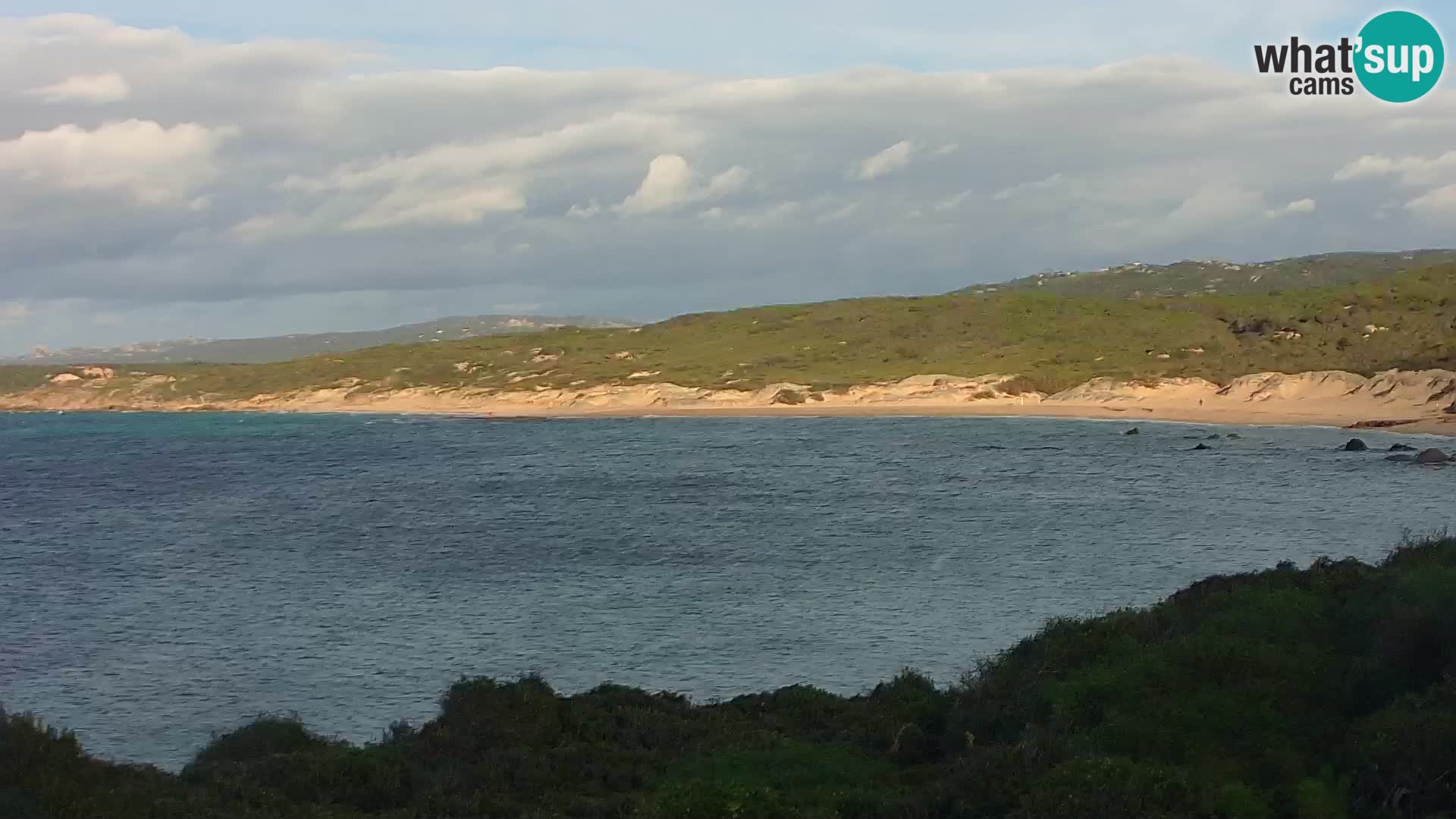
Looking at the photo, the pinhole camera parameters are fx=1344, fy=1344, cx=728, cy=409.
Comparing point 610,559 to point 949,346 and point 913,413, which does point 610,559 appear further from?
point 949,346

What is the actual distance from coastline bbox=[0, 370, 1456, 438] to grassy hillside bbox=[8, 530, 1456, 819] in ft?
204

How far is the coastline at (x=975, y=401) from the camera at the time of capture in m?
83.8

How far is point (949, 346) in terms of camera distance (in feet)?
453

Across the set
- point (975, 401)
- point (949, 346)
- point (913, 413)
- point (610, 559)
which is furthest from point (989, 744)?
point (949, 346)

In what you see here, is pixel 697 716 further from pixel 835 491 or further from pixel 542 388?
pixel 542 388

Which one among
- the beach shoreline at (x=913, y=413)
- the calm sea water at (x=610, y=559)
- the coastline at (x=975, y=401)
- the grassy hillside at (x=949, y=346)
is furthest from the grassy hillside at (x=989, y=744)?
the grassy hillside at (x=949, y=346)

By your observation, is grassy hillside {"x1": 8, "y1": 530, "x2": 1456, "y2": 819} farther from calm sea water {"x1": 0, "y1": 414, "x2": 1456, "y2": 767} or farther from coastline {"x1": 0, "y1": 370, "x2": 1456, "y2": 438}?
coastline {"x1": 0, "y1": 370, "x2": 1456, "y2": 438}

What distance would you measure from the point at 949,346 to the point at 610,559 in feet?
330

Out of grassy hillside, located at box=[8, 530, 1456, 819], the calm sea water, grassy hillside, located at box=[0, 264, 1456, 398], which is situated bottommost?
the calm sea water

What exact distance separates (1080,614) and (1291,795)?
14690 mm

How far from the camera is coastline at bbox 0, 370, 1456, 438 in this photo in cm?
8381

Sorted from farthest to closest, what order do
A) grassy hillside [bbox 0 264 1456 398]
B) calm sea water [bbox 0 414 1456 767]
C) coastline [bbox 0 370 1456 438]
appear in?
grassy hillside [bbox 0 264 1456 398]
coastline [bbox 0 370 1456 438]
calm sea water [bbox 0 414 1456 767]

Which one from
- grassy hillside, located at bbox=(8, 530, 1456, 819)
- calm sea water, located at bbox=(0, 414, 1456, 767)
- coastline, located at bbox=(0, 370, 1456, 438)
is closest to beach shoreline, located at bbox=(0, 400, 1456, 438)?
coastline, located at bbox=(0, 370, 1456, 438)

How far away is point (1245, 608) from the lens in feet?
61.4
